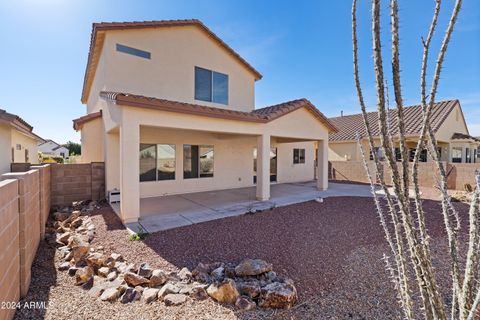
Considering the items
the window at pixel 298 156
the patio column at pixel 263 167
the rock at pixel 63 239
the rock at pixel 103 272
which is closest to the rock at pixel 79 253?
the rock at pixel 103 272

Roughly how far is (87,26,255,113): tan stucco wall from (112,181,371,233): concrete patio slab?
192 inches

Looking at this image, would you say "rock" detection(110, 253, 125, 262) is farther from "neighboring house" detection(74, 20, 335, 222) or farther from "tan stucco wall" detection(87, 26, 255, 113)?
"tan stucco wall" detection(87, 26, 255, 113)

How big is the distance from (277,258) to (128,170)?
4926 millimetres

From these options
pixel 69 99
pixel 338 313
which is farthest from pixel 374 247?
pixel 69 99

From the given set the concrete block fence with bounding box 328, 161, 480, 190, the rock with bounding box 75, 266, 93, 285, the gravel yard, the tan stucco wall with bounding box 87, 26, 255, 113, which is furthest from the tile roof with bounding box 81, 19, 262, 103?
the rock with bounding box 75, 266, 93, 285

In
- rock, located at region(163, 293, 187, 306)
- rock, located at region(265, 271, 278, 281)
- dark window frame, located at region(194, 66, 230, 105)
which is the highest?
dark window frame, located at region(194, 66, 230, 105)

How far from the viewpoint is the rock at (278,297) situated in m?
3.38

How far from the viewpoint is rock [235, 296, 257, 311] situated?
3.34 meters

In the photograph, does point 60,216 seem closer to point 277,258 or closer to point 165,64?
point 277,258

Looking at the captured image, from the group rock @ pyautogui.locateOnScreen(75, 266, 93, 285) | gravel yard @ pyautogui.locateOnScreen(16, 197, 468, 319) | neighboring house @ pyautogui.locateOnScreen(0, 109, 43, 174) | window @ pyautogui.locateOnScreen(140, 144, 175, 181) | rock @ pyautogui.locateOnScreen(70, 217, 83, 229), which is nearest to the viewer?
gravel yard @ pyautogui.locateOnScreen(16, 197, 468, 319)

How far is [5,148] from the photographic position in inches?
337

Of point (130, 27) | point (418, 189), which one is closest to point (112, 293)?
point (418, 189)

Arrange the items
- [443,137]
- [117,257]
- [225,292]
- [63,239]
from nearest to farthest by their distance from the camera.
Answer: [225,292], [117,257], [63,239], [443,137]

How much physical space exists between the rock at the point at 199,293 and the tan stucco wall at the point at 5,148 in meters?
8.95
